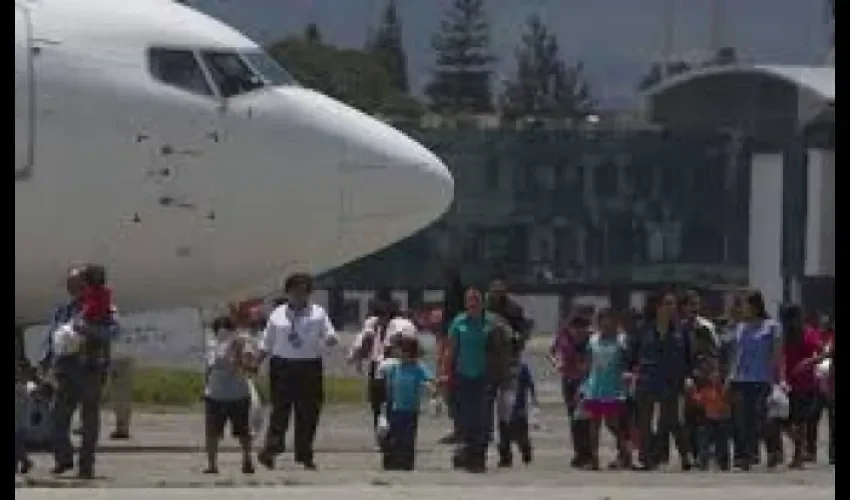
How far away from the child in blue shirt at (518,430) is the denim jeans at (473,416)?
966mm

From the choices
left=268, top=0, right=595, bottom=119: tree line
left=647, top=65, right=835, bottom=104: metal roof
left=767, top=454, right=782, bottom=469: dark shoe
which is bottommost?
left=767, top=454, right=782, bottom=469: dark shoe

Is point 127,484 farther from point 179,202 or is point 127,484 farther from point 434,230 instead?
point 434,230

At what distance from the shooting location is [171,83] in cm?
2411

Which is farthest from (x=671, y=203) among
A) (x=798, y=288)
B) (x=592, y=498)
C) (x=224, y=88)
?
(x=592, y=498)

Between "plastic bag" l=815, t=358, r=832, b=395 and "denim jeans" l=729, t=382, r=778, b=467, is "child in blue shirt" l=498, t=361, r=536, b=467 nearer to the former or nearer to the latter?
"denim jeans" l=729, t=382, r=778, b=467

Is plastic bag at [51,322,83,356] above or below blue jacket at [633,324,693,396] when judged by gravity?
above

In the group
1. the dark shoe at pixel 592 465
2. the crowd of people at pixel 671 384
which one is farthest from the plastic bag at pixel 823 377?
the dark shoe at pixel 592 465

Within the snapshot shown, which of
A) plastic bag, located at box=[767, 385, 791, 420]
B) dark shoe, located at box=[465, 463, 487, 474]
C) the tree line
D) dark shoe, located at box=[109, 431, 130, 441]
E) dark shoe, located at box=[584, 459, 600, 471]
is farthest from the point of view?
the tree line

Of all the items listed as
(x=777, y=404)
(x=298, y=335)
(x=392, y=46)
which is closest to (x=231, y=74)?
(x=298, y=335)

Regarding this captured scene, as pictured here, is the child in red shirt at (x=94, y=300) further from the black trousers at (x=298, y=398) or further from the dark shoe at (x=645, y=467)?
the dark shoe at (x=645, y=467)

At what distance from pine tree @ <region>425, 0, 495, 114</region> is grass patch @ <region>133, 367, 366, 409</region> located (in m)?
100

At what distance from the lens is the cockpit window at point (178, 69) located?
79.1ft

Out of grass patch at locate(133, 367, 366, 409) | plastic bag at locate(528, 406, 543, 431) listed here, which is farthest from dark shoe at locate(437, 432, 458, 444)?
grass patch at locate(133, 367, 366, 409)

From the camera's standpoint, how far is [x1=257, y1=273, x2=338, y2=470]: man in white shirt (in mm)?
22219
